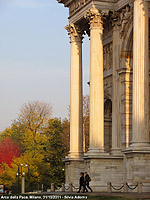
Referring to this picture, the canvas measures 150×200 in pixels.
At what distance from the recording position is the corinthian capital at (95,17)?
5012cm

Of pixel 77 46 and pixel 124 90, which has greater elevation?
pixel 77 46

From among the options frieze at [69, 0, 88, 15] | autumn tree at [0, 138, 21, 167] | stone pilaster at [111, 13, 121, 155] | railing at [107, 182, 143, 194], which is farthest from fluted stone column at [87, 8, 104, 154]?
autumn tree at [0, 138, 21, 167]

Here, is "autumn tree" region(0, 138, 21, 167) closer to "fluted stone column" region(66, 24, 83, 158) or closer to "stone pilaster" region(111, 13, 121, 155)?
"fluted stone column" region(66, 24, 83, 158)

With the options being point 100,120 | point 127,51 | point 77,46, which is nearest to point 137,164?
point 100,120

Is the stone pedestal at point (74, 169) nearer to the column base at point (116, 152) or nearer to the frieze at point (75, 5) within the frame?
the column base at point (116, 152)

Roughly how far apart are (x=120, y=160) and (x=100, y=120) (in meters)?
3.53

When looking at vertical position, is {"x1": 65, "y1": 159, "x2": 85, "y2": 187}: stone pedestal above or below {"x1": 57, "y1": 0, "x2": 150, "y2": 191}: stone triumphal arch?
below

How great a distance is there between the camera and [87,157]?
47906 millimetres

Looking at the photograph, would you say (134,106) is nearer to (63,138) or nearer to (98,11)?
(98,11)

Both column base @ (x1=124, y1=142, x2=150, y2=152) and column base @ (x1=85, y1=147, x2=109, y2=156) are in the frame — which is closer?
column base @ (x1=124, y1=142, x2=150, y2=152)

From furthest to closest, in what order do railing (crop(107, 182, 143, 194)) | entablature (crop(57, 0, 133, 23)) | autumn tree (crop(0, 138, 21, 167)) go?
autumn tree (crop(0, 138, 21, 167)) → entablature (crop(57, 0, 133, 23)) → railing (crop(107, 182, 143, 194))

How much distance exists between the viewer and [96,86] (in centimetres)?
4941

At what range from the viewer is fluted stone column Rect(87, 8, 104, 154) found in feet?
160

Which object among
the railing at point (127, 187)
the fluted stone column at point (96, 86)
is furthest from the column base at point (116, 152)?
the railing at point (127, 187)
